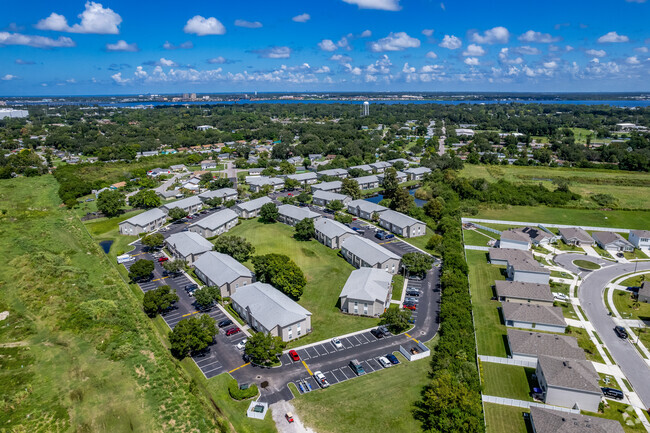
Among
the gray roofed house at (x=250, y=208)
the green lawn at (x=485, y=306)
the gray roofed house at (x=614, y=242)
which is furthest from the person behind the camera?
the gray roofed house at (x=250, y=208)

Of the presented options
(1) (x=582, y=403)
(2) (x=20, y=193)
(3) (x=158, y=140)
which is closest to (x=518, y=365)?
(1) (x=582, y=403)

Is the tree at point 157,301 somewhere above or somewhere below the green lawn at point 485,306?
above

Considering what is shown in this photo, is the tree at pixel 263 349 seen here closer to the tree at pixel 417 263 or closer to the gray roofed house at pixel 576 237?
the tree at pixel 417 263

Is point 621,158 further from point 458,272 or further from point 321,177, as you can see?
point 458,272

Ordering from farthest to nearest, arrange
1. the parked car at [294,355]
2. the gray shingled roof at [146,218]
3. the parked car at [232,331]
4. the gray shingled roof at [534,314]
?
the gray shingled roof at [146,218], the gray shingled roof at [534,314], the parked car at [232,331], the parked car at [294,355]

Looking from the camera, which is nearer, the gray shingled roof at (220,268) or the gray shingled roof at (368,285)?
the gray shingled roof at (368,285)

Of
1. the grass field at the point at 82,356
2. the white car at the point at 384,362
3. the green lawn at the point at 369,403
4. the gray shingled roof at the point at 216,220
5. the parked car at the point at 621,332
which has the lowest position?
the grass field at the point at 82,356

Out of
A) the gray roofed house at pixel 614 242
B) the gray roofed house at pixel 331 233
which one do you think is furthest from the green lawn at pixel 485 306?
the gray roofed house at pixel 614 242

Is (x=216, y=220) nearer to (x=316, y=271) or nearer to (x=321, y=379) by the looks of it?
(x=316, y=271)
